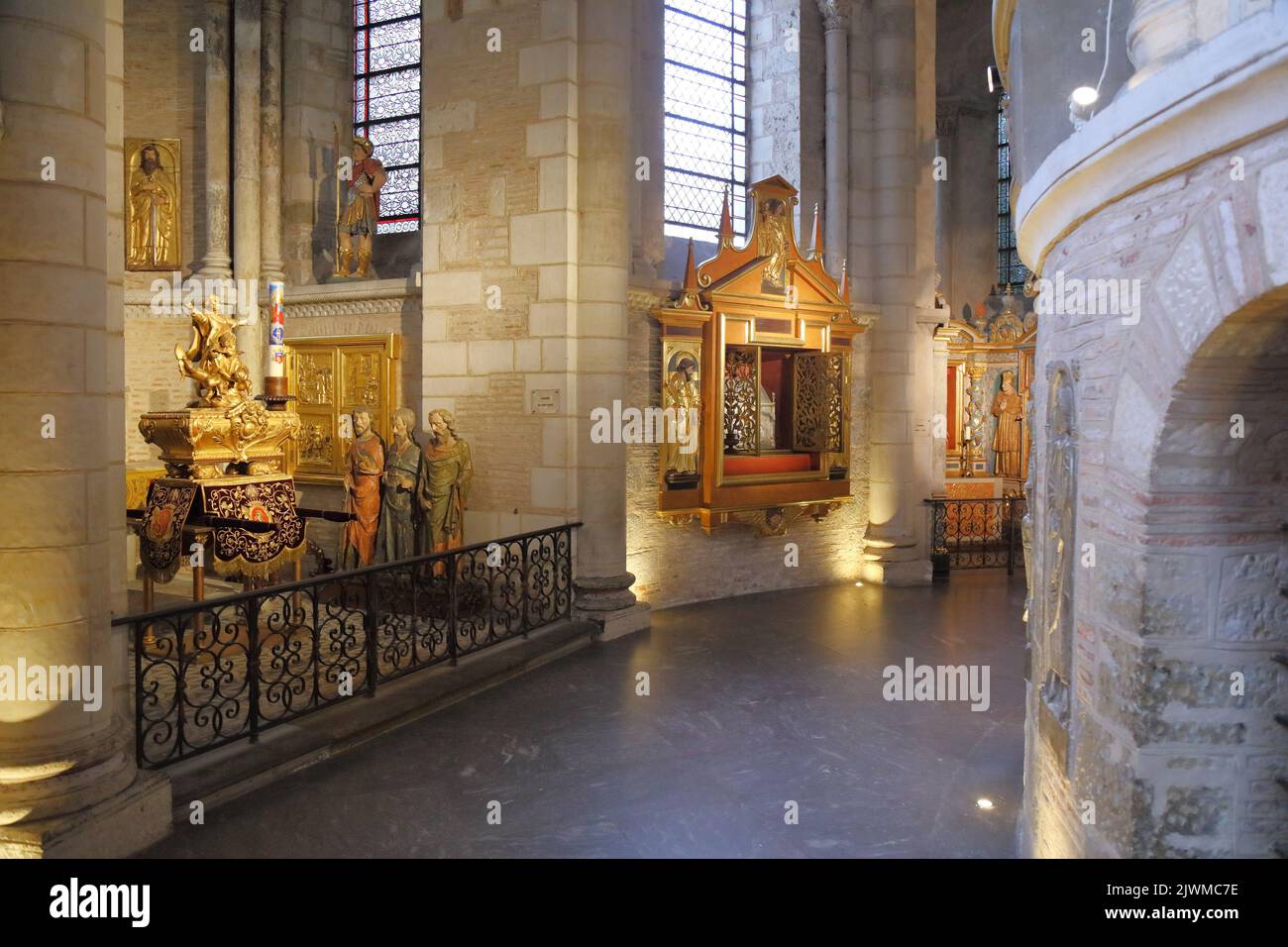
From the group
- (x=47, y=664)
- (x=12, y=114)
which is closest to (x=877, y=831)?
(x=47, y=664)

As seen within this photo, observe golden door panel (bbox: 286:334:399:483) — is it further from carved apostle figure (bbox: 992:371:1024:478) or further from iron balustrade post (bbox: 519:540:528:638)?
carved apostle figure (bbox: 992:371:1024:478)

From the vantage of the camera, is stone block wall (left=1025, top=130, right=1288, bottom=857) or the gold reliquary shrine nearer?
stone block wall (left=1025, top=130, right=1288, bottom=857)

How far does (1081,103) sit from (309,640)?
20.2 ft

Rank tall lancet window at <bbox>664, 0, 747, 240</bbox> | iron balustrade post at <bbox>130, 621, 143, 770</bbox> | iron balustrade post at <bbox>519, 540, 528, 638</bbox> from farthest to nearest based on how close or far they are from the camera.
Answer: tall lancet window at <bbox>664, 0, 747, 240</bbox> < iron balustrade post at <bbox>519, 540, 528, 638</bbox> < iron balustrade post at <bbox>130, 621, 143, 770</bbox>

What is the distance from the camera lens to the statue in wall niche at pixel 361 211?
411 inches

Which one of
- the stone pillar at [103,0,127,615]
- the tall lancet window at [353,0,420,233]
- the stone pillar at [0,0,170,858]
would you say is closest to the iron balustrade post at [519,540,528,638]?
the stone pillar at [103,0,127,615]

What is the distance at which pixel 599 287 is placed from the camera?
325 inches

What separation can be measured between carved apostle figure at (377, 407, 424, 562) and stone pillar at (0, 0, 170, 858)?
4.40m

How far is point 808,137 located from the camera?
1116 centimetres

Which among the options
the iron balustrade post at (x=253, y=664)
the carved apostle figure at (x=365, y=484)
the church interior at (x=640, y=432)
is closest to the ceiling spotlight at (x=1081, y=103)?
the church interior at (x=640, y=432)

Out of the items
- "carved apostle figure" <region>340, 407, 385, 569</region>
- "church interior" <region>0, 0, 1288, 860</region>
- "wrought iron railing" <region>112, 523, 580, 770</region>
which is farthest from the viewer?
"carved apostle figure" <region>340, 407, 385, 569</region>

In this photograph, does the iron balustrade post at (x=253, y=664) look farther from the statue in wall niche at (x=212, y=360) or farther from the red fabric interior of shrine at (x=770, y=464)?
the red fabric interior of shrine at (x=770, y=464)

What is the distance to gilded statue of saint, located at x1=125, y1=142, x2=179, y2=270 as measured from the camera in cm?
1102

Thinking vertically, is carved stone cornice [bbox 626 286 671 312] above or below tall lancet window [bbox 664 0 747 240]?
below
